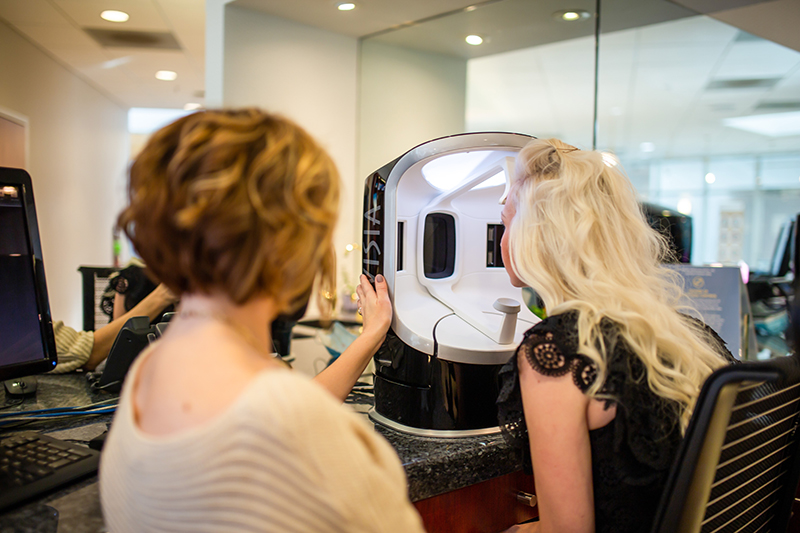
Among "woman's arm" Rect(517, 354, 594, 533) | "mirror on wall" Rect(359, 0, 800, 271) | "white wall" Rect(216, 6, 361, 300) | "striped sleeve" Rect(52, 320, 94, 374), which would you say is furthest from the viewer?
"mirror on wall" Rect(359, 0, 800, 271)

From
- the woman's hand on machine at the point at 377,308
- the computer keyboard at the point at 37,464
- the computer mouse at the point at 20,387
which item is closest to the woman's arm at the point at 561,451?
the woman's hand on machine at the point at 377,308

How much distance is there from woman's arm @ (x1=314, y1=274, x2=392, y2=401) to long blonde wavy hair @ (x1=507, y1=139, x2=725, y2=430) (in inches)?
9.8

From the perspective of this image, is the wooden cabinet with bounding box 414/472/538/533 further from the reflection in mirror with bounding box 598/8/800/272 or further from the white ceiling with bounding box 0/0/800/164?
the reflection in mirror with bounding box 598/8/800/272

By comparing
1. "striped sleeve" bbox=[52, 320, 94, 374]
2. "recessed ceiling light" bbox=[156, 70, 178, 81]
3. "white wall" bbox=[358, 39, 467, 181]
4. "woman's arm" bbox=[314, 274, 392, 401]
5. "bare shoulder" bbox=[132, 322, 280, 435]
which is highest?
"recessed ceiling light" bbox=[156, 70, 178, 81]

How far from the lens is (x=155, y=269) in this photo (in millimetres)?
520

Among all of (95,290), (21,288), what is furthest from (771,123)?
(21,288)

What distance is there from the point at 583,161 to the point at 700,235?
8329 millimetres

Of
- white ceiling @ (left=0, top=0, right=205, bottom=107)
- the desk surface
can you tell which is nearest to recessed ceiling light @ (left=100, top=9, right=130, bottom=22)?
white ceiling @ (left=0, top=0, right=205, bottom=107)

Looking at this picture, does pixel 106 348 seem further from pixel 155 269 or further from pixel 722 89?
pixel 722 89

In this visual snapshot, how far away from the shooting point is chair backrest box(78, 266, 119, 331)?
1.70 metres

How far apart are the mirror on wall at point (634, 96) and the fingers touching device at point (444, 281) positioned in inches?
55.5

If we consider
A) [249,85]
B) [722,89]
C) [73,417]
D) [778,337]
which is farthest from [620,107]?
[73,417]

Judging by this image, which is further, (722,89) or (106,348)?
(722,89)

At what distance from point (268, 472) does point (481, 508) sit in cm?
59
